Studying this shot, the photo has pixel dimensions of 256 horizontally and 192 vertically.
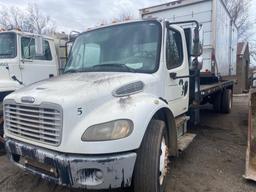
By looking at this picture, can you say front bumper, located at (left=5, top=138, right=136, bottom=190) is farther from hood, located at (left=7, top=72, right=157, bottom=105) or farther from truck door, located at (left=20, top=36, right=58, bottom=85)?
truck door, located at (left=20, top=36, right=58, bottom=85)

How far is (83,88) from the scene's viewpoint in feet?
10.2

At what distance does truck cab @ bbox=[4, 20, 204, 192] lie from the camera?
2.77 metres

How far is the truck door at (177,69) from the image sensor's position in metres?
4.23

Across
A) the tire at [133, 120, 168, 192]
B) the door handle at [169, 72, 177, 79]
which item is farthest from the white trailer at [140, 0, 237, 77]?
the tire at [133, 120, 168, 192]

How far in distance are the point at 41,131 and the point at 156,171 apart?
4.34 feet

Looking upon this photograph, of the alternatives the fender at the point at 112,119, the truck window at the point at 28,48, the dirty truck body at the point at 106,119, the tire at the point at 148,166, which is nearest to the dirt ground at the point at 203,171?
the dirty truck body at the point at 106,119

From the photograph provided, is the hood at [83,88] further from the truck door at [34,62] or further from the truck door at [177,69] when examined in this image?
the truck door at [34,62]

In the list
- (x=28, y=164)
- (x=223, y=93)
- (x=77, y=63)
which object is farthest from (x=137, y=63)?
(x=223, y=93)

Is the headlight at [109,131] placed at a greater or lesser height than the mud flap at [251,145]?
greater

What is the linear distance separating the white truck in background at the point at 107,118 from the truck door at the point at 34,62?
7.67 ft

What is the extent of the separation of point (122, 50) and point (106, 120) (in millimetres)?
1516

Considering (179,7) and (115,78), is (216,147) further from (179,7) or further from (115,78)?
(179,7)

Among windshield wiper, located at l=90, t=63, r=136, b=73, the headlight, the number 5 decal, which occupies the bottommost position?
the headlight

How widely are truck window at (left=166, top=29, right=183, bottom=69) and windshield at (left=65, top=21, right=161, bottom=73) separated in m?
0.29
